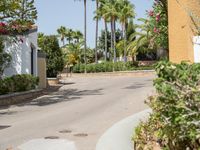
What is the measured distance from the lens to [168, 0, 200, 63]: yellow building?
30.8 ft

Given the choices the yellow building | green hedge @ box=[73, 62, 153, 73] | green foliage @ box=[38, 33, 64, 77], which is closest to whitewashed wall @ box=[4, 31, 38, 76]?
green foliage @ box=[38, 33, 64, 77]

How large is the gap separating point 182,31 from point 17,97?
547 inches

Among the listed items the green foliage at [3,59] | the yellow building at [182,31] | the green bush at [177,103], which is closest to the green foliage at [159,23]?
the yellow building at [182,31]

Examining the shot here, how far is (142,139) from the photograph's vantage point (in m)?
7.90

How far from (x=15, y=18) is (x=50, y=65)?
17297mm

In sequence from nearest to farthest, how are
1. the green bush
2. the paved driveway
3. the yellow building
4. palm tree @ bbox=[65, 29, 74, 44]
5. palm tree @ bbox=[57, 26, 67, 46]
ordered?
1. the green bush
2. the yellow building
3. the paved driveway
4. palm tree @ bbox=[65, 29, 74, 44]
5. palm tree @ bbox=[57, 26, 67, 46]

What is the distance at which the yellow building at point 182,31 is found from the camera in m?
9.38

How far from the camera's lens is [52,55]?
3881cm

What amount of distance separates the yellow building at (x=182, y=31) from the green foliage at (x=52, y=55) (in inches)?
1149

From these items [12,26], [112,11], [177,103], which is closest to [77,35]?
[112,11]

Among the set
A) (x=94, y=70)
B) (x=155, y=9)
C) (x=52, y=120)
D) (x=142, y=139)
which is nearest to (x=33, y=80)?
(x=52, y=120)

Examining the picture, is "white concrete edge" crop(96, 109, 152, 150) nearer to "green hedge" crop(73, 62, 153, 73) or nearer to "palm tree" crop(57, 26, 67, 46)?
"green hedge" crop(73, 62, 153, 73)

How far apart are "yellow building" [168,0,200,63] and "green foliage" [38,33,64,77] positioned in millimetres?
29181

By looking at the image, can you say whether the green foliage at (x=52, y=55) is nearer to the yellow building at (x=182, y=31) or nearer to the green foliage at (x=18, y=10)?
the green foliage at (x=18, y=10)
